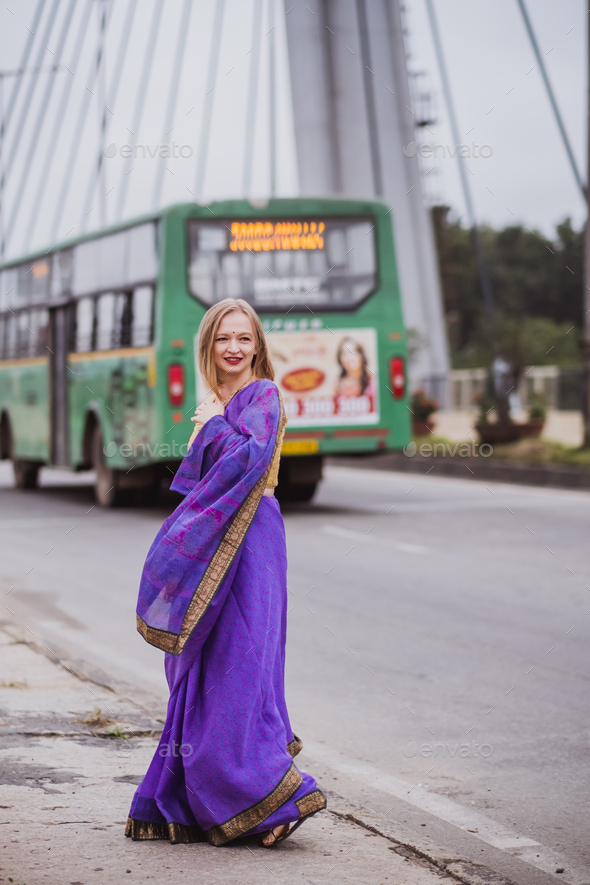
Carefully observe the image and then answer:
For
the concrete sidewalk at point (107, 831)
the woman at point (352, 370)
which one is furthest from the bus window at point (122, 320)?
the concrete sidewalk at point (107, 831)

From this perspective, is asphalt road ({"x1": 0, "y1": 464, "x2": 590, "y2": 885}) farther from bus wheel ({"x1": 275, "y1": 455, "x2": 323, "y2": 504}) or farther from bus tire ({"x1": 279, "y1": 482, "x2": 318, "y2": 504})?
bus tire ({"x1": 279, "y1": 482, "x2": 318, "y2": 504})

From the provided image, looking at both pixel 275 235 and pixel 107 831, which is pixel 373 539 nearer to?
pixel 275 235

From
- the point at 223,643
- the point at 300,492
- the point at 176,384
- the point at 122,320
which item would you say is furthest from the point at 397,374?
the point at 223,643

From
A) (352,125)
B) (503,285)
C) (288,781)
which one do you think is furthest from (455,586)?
(503,285)

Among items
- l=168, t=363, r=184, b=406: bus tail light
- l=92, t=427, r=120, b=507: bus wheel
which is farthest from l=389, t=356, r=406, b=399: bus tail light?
l=92, t=427, r=120, b=507: bus wheel

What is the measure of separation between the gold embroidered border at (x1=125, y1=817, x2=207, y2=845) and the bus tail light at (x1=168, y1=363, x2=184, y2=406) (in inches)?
401

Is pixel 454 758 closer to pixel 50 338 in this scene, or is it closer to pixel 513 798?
Answer: pixel 513 798

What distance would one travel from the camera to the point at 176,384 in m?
13.6

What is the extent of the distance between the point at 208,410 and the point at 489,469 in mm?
15652

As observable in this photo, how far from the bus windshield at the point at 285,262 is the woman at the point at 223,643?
405 inches

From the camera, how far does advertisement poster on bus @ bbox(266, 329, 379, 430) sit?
1401 centimetres

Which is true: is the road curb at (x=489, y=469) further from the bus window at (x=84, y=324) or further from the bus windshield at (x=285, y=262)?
the bus window at (x=84, y=324)

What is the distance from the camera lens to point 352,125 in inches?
861

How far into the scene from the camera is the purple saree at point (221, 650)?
3473 millimetres
